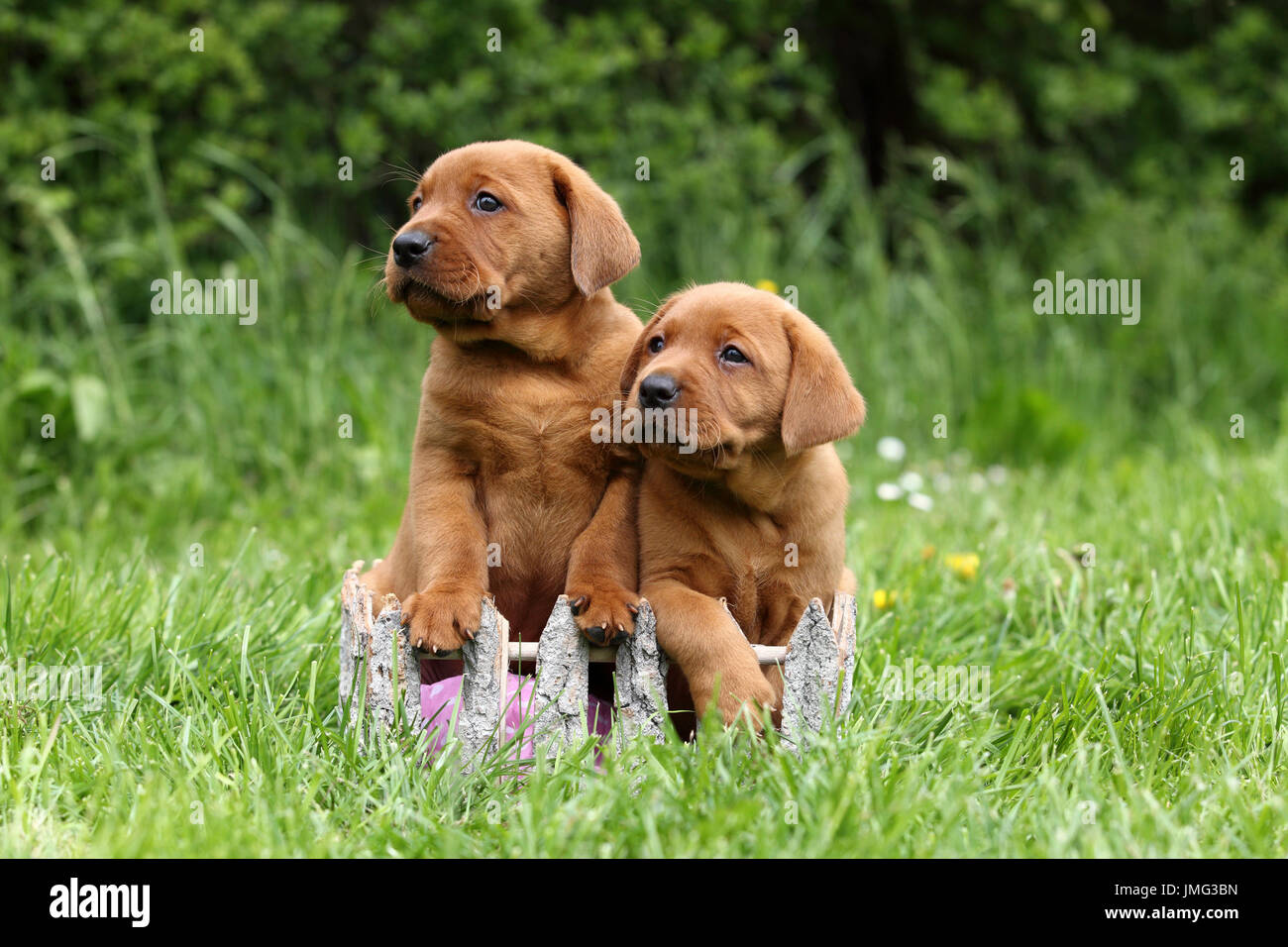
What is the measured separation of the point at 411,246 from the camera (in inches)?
117

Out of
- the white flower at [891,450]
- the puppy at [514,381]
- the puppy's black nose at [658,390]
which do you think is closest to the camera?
the puppy's black nose at [658,390]

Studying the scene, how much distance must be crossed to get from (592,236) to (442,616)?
38.2 inches

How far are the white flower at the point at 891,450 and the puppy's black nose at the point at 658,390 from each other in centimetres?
321

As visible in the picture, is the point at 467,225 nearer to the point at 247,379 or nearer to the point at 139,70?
the point at 247,379

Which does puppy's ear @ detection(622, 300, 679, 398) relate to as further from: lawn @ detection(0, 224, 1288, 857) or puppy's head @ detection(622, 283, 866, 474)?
lawn @ detection(0, 224, 1288, 857)

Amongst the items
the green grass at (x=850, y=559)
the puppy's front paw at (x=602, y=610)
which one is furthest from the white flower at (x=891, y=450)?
the puppy's front paw at (x=602, y=610)

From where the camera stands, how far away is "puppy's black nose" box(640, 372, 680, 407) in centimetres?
280

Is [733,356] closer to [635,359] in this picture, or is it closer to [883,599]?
[635,359]

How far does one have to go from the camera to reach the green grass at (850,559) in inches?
103

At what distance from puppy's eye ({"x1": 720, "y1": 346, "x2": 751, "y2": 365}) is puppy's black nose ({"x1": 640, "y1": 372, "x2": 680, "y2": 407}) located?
26 cm

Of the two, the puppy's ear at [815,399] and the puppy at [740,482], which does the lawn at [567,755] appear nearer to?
the puppy at [740,482]
